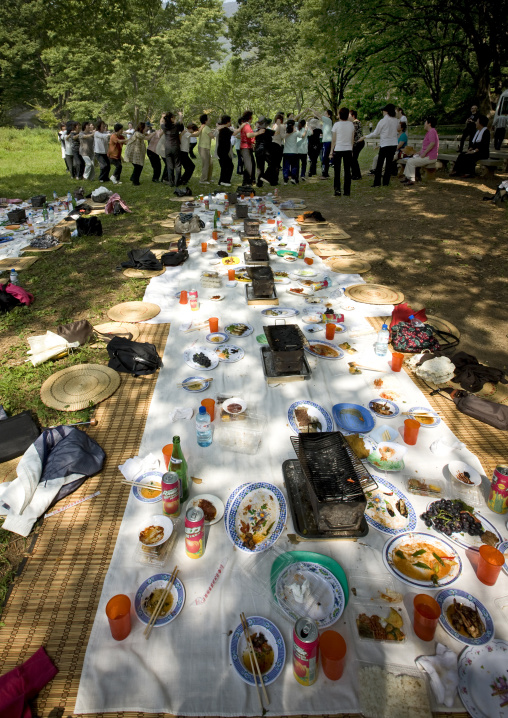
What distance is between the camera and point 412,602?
7.06 ft

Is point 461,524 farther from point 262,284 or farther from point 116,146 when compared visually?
Result: point 116,146

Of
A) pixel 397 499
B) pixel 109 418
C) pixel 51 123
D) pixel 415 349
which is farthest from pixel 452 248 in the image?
pixel 51 123

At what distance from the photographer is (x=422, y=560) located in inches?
92.0

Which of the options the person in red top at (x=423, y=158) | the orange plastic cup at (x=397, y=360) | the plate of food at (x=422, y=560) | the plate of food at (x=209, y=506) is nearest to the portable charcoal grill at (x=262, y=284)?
the orange plastic cup at (x=397, y=360)

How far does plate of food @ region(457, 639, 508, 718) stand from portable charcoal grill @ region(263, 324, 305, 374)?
2403 mm

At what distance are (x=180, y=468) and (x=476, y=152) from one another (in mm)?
13456

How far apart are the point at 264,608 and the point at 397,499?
45.2 inches

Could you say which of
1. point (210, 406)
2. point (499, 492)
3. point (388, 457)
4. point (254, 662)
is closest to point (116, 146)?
point (210, 406)

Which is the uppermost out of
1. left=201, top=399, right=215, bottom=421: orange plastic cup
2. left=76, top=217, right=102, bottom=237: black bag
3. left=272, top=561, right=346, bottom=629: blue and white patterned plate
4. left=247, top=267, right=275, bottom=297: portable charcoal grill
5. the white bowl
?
left=76, top=217, right=102, bottom=237: black bag

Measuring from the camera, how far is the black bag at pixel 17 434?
3.09 meters

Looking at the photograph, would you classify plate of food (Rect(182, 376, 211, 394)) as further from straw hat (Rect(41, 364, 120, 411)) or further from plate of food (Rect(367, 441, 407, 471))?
plate of food (Rect(367, 441, 407, 471))

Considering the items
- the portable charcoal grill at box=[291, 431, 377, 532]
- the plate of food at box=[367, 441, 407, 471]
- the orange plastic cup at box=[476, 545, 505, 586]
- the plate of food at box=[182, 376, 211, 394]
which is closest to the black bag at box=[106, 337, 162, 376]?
the plate of food at box=[182, 376, 211, 394]

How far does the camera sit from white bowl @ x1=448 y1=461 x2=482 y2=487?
2.73 metres

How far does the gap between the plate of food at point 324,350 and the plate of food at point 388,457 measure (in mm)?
1378
